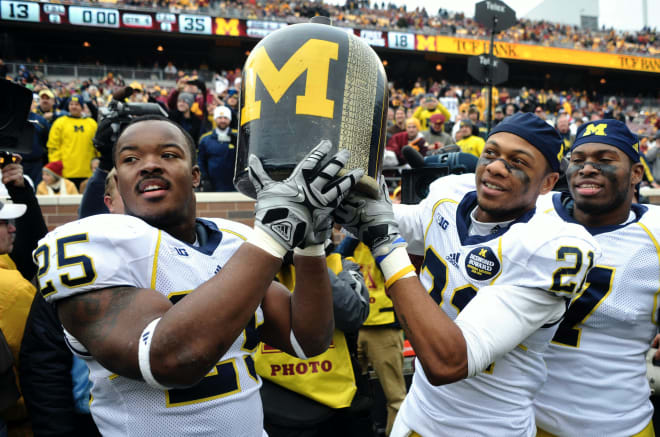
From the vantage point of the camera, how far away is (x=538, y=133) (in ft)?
6.38

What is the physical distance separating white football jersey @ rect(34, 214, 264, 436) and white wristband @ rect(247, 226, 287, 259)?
38 cm

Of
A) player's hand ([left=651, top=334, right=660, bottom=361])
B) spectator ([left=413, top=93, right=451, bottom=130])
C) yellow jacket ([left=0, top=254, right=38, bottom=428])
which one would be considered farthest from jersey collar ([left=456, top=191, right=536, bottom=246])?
spectator ([left=413, top=93, right=451, bottom=130])

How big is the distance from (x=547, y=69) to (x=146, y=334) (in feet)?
124

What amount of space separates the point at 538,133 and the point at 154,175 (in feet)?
4.80

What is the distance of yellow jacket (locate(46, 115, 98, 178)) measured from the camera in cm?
749

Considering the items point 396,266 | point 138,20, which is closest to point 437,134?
point 396,266

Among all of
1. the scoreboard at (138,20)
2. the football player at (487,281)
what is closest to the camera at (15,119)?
the football player at (487,281)

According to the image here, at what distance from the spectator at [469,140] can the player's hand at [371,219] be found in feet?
18.2

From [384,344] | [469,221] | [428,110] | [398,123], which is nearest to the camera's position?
[469,221]

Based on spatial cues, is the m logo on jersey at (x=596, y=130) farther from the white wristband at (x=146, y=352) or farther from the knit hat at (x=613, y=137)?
the white wristband at (x=146, y=352)

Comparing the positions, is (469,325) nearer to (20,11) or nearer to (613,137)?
(613,137)

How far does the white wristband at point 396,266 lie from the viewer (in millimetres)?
1671

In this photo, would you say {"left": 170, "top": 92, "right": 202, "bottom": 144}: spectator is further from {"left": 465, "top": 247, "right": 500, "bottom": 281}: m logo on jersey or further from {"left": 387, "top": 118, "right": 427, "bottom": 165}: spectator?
{"left": 465, "top": 247, "right": 500, "bottom": 281}: m logo on jersey

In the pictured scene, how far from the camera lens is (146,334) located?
127 cm
